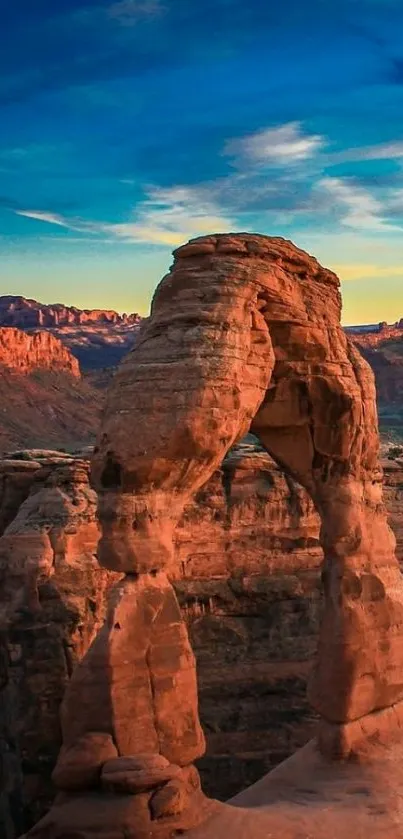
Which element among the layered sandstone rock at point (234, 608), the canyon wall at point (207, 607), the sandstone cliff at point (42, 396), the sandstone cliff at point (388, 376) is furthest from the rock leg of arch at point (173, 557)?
the sandstone cliff at point (388, 376)

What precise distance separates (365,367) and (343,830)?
6450mm

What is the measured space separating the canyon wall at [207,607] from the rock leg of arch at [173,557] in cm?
472

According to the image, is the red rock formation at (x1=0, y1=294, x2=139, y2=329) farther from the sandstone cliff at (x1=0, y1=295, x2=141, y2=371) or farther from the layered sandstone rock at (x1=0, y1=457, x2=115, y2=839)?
the layered sandstone rock at (x1=0, y1=457, x2=115, y2=839)

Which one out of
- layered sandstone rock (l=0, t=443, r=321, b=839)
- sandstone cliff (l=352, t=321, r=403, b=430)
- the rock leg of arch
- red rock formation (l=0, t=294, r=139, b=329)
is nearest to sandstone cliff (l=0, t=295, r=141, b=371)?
red rock formation (l=0, t=294, r=139, b=329)

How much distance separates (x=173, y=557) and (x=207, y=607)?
914cm

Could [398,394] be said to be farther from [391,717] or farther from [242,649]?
[391,717]

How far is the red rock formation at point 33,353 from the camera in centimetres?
9112

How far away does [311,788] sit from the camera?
1255 cm

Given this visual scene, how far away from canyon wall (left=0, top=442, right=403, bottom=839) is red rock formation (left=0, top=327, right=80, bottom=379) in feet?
228

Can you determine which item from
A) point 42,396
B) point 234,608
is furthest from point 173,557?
point 42,396

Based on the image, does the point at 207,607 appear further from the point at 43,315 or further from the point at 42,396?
the point at 43,315

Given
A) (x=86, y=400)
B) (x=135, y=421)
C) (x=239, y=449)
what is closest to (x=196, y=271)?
(x=135, y=421)

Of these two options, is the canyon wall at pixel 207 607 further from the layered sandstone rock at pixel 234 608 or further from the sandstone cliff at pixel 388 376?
the sandstone cliff at pixel 388 376

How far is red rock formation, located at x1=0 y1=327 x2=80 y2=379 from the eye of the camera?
91125 millimetres
